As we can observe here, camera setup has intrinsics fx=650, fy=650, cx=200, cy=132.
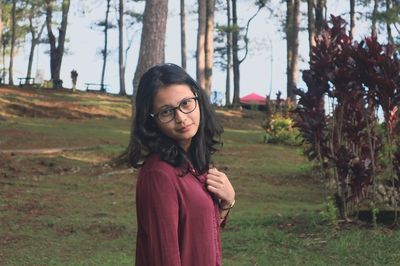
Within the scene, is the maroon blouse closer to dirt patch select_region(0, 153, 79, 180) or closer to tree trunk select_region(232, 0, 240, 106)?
dirt patch select_region(0, 153, 79, 180)

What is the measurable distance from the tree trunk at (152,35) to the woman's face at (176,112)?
334 inches

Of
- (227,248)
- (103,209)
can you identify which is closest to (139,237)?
(227,248)

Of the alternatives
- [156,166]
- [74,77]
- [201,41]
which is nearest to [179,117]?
[156,166]

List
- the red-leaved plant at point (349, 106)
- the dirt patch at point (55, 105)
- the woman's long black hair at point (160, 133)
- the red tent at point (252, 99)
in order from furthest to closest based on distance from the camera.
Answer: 1. the red tent at point (252, 99)
2. the dirt patch at point (55, 105)
3. the red-leaved plant at point (349, 106)
4. the woman's long black hair at point (160, 133)

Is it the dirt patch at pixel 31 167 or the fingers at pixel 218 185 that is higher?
the fingers at pixel 218 185

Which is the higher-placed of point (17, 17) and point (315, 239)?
point (17, 17)

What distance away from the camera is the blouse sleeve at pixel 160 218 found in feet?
6.24

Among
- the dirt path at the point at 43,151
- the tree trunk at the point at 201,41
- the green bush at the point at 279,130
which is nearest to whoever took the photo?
the dirt path at the point at 43,151

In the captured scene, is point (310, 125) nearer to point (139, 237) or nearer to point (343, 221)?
point (343, 221)

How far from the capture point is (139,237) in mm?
2006

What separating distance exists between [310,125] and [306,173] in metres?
4.38

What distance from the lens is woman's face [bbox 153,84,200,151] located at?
81.7 inches

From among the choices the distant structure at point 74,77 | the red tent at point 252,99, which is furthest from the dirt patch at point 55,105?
the red tent at point 252,99

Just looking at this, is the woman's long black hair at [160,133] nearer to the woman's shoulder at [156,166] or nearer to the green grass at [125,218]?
the woman's shoulder at [156,166]
